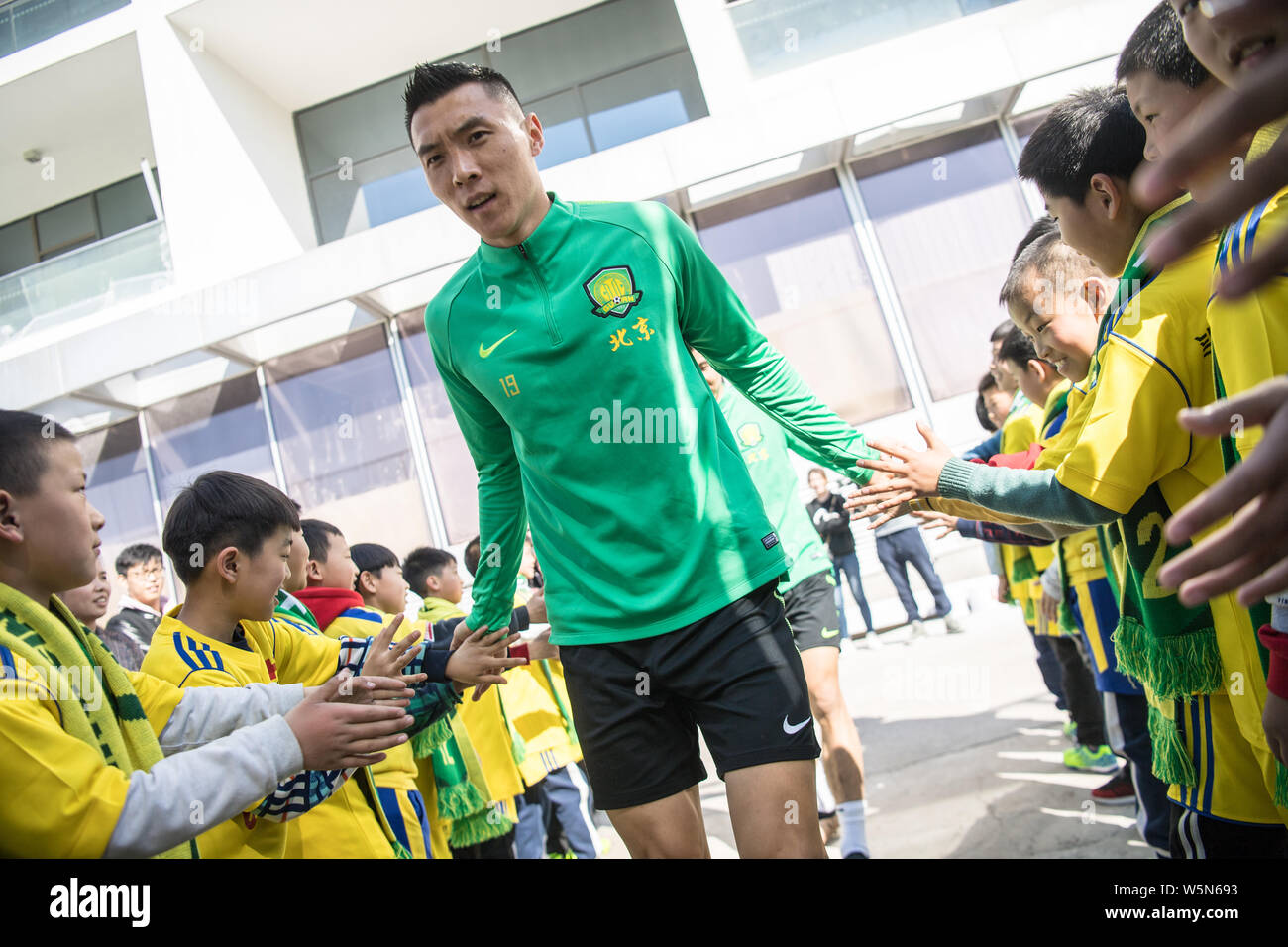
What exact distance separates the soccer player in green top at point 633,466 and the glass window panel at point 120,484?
10.1 meters

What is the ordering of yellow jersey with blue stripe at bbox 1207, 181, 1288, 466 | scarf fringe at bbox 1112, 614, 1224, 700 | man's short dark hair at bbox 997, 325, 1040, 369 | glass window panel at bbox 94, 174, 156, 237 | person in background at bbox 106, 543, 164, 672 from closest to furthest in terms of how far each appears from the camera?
yellow jersey with blue stripe at bbox 1207, 181, 1288, 466, scarf fringe at bbox 1112, 614, 1224, 700, man's short dark hair at bbox 997, 325, 1040, 369, person in background at bbox 106, 543, 164, 672, glass window panel at bbox 94, 174, 156, 237

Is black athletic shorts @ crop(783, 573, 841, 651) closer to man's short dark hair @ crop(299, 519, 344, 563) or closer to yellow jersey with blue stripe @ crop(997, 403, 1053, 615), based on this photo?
yellow jersey with blue stripe @ crop(997, 403, 1053, 615)

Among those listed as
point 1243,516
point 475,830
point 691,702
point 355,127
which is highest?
point 355,127

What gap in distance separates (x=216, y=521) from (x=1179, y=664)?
7.28 ft

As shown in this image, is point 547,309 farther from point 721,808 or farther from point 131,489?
point 131,489

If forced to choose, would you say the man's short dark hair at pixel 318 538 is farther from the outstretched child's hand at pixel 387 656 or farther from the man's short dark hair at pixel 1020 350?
the man's short dark hair at pixel 1020 350

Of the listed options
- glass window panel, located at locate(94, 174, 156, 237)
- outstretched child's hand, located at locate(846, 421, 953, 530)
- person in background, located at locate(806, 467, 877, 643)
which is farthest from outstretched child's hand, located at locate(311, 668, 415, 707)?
glass window panel, located at locate(94, 174, 156, 237)

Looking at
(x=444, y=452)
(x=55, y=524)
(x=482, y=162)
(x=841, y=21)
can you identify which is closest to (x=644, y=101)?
(x=841, y=21)

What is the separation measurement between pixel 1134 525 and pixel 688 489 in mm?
876

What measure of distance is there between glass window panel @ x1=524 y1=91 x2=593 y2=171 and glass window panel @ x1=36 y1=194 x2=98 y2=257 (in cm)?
660

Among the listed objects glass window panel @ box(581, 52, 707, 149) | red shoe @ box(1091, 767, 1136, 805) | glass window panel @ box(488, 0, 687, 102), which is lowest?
red shoe @ box(1091, 767, 1136, 805)

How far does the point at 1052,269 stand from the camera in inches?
84.4

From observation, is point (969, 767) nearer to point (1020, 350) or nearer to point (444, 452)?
point (1020, 350)

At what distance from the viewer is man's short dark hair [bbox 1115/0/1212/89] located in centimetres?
136
